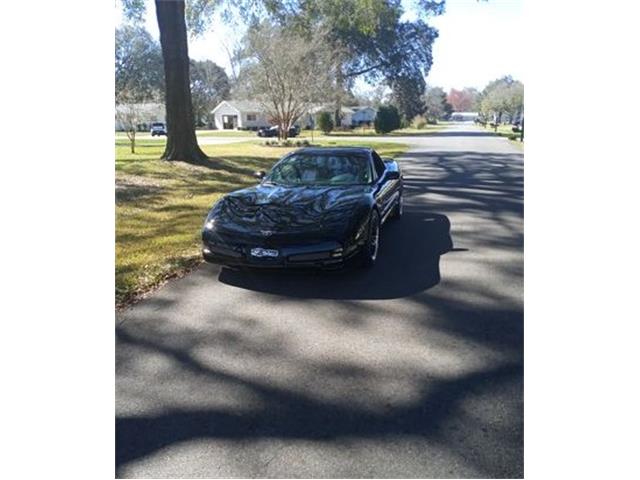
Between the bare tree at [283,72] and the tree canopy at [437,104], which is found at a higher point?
the tree canopy at [437,104]

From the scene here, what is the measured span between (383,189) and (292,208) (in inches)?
66.2

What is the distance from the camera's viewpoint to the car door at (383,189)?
5.80 meters

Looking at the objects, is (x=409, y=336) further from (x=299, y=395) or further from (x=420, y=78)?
(x=420, y=78)

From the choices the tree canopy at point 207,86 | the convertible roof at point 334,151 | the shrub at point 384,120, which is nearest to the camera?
the convertible roof at point 334,151

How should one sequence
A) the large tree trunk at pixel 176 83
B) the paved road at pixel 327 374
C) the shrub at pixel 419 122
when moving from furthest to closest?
the shrub at pixel 419 122 → the large tree trunk at pixel 176 83 → the paved road at pixel 327 374

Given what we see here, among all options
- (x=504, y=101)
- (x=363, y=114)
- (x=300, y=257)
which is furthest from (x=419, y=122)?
(x=300, y=257)

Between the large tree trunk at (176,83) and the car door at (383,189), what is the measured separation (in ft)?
31.4

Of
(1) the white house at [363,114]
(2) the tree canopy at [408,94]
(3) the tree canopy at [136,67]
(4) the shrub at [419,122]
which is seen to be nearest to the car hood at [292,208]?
(3) the tree canopy at [136,67]

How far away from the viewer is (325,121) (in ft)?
152

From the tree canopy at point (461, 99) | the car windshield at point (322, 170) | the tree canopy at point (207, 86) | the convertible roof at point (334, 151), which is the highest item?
the tree canopy at point (461, 99)

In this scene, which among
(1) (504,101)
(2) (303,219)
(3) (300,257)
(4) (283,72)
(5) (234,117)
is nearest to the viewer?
(3) (300,257)

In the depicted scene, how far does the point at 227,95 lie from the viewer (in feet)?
229

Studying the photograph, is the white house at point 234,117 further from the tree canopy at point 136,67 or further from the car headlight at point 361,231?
the car headlight at point 361,231

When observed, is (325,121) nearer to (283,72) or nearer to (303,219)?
(283,72)
